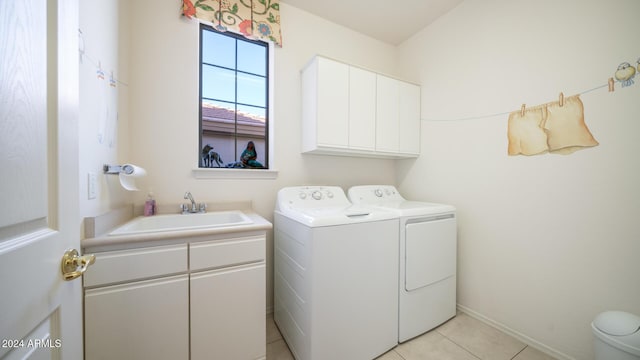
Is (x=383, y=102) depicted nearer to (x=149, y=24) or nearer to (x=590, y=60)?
(x=590, y=60)

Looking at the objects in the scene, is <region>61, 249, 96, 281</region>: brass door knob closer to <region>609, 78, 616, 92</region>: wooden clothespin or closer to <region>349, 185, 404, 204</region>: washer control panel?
<region>349, 185, 404, 204</region>: washer control panel

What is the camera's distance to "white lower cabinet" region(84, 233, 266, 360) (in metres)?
1.03

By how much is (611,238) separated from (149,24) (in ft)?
10.9

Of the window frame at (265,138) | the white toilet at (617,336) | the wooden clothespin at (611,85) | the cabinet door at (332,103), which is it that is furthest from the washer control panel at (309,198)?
the wooden clothespin at (611,85)

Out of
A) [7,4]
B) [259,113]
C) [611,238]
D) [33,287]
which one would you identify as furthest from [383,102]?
[33,287]

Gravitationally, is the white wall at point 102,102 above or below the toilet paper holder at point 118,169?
above

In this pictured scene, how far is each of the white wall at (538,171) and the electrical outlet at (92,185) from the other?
8.52ft

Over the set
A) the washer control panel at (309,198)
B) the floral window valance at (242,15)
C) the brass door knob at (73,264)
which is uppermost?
the floral window valance at (242,15)

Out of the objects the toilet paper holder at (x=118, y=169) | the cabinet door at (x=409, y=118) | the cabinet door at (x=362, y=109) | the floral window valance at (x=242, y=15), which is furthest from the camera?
the cabinet door at (x=409, y=118)

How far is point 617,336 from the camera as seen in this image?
109cm

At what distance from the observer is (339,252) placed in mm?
1381

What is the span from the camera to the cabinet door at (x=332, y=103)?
187 centimetres

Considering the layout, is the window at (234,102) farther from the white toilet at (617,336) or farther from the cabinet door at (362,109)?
the white toilet at (617,336)

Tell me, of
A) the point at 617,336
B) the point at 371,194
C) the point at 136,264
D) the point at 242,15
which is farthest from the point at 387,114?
the point at 136,264
